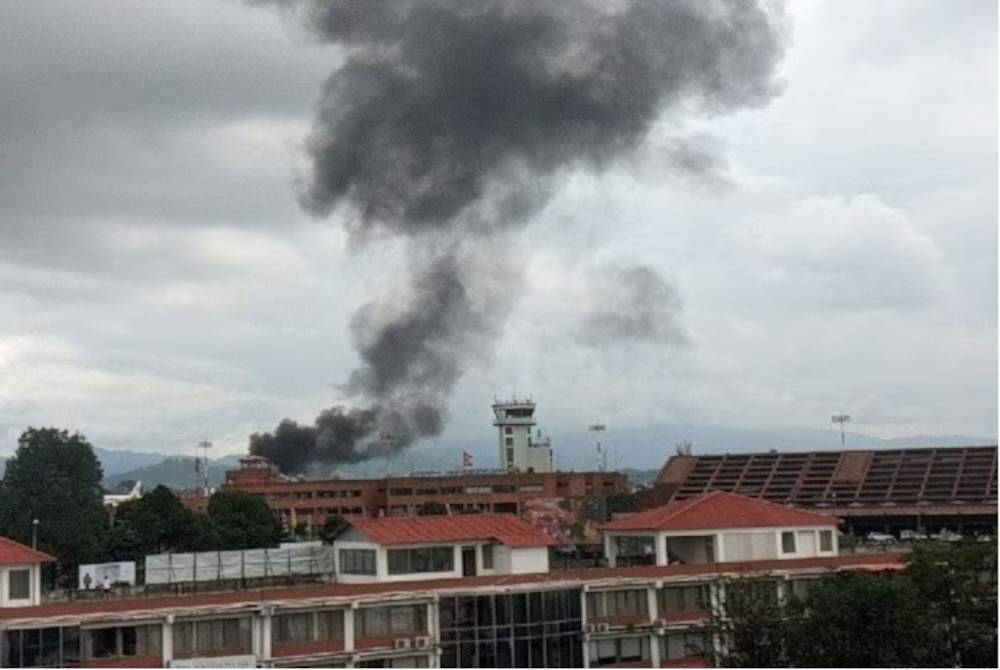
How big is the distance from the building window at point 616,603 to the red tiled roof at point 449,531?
1.54 meters

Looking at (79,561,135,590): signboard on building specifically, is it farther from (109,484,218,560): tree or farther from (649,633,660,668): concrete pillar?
(109,484,218,560): tree

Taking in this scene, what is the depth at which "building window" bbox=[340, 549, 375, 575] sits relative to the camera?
2414 centimetres

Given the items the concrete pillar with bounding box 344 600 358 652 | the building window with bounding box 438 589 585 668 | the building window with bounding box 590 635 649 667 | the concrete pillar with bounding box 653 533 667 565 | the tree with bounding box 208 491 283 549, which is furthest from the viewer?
the tree with bounding box 208 491 283 549

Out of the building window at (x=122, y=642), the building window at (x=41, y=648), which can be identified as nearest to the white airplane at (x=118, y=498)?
the building window at (x=122, y=642)

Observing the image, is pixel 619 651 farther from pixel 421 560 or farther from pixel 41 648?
pixel 41 648

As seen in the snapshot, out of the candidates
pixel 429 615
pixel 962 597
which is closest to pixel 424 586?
pixel 429 615

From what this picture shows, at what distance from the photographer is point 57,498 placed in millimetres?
47031

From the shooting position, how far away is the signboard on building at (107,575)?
25234mm

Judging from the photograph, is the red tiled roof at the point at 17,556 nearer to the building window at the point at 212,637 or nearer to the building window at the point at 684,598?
the building window at the point at 212,637

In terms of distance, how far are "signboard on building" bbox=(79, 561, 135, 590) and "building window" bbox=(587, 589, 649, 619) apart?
8.89 m

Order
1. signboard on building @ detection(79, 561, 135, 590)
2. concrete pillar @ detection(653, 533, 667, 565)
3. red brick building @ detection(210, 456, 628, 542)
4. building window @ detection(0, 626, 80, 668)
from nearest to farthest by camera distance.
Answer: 1. building window @ detection(0, 626, 80, 668)
2. signboard on building @ detection(79, 561, 135, 590)
3. concrete pillar @ detection(653, 533, 667, 565)
4. red brick building @ detection(210, 456, 628, 542)

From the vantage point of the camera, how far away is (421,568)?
953 inches

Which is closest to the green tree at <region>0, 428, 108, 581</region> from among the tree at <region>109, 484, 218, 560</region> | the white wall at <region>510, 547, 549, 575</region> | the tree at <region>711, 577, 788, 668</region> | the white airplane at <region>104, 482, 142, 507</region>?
the tree at <region>109, 484, 218, 560</region>

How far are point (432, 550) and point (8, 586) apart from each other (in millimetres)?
7484
